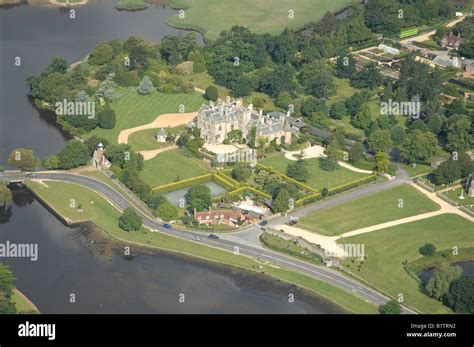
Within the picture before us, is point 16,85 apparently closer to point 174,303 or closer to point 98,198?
point 98,198

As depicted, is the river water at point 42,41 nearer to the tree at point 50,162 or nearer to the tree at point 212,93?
the tree at point 50,162

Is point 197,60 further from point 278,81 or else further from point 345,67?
point 345,67

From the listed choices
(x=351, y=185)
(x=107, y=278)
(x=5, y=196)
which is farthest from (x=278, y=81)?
(x=107, y=278)

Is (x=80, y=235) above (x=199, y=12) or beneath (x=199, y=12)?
beneath

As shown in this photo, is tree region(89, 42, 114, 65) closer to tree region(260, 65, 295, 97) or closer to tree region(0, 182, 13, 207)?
tree region(260, 65, 295, 97)

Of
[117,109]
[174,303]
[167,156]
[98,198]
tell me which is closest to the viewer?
[174,303]

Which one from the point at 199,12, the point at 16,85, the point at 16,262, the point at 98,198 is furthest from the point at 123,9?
the point at 16,262

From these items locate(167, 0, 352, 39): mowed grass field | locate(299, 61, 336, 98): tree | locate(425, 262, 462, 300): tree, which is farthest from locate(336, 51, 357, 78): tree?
locate(425, 262, 462, 300): tree
